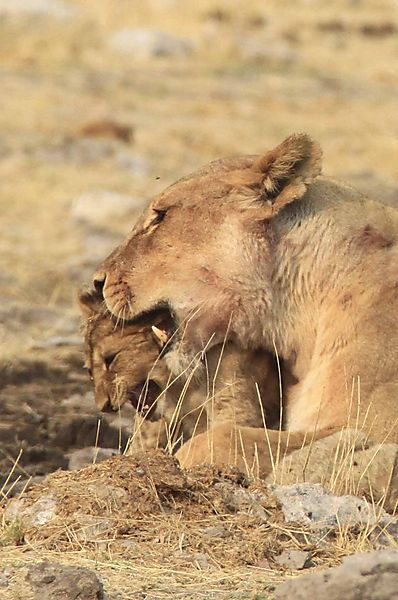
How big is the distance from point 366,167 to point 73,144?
125 inches

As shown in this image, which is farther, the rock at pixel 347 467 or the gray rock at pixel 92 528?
the rock at pixel 347 467

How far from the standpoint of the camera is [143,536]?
4.82 m

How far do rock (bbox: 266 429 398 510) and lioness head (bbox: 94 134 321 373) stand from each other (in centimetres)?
60

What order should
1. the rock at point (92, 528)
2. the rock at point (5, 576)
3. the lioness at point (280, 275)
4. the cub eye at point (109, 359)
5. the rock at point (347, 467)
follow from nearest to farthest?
1. the rock at point (5, 576)
2. the rock at point (92, 528)
3. the rock at point (347, 467)
4. the lioness at point (280, 275)
5. the cub eye at point (109, 359)

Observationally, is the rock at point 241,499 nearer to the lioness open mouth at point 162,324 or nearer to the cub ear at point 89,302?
the lioness open mouth at point 162,324

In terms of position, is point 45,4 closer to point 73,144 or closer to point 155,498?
point 73,144

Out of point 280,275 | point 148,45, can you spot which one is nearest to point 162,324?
point 280,275

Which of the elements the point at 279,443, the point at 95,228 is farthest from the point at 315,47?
the point at 279,443

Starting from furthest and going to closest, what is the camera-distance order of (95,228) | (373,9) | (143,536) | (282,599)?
(373,9) → (95,228) → (143,536) → (282,599)

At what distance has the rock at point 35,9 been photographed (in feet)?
83.8

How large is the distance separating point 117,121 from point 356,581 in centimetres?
1451

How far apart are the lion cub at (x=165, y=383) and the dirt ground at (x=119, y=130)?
24cm

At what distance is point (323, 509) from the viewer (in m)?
4.99

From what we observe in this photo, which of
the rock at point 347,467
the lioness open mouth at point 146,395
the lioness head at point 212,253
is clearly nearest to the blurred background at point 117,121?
the lioness open mouth at point 146,395
